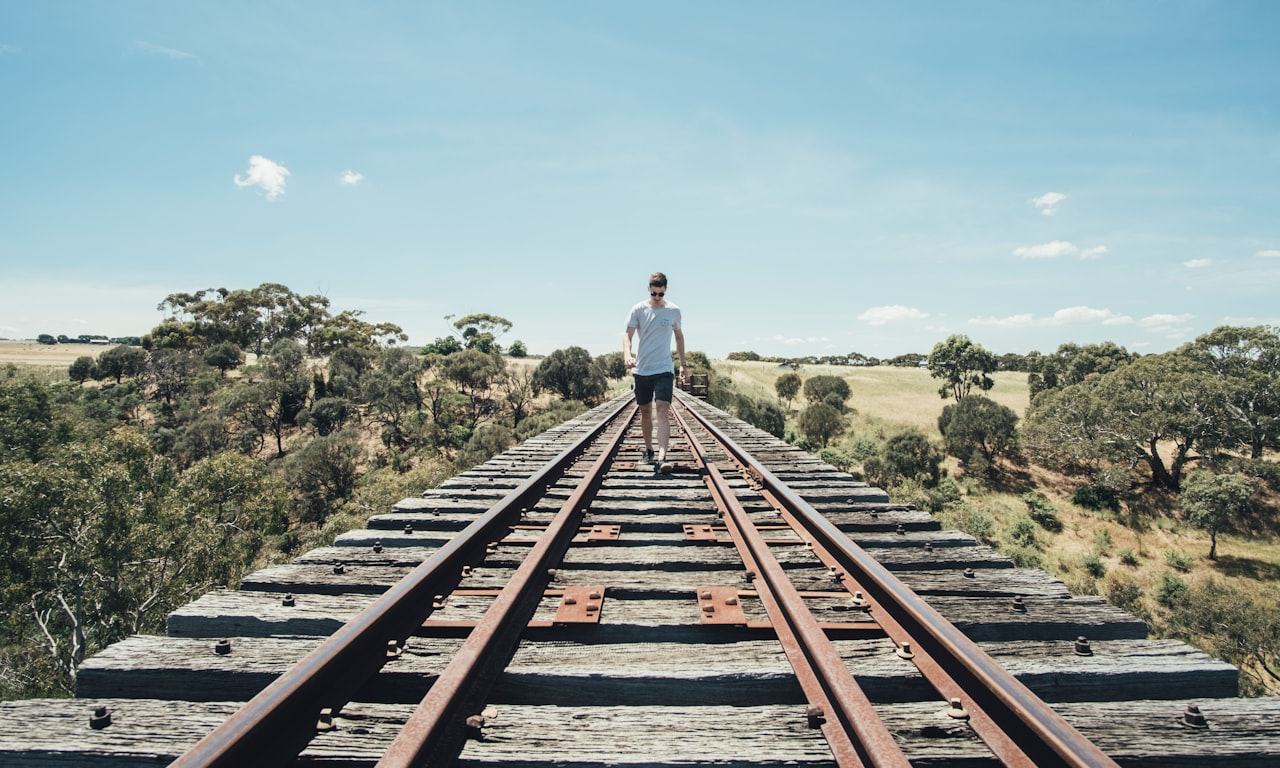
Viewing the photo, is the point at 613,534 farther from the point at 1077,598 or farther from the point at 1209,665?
the point at 1209,665

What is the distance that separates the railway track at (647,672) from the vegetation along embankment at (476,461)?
19835 mm

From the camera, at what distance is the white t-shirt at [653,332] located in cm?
583

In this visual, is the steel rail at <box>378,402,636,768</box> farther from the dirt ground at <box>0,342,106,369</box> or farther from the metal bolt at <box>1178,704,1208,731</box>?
the dirt ground at <box>0,342,106,369</box>

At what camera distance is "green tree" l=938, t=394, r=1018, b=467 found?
3672 cm

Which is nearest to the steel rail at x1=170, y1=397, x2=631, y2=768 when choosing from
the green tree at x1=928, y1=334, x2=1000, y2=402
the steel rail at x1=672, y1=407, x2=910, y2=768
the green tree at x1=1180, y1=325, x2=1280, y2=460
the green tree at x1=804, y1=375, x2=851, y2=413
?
the steel rail at x1=672, y1=407, x2=910, y2=768

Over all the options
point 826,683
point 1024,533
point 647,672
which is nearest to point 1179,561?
point 1024,533

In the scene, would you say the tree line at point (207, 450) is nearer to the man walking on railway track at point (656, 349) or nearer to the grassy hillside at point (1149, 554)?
the man walking on railway track at point (656, 349)

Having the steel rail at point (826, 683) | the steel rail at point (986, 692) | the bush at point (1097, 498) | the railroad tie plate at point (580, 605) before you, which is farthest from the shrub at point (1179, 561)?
the railroad tie plate at point (580, 605)

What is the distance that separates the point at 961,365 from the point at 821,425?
88.1ft

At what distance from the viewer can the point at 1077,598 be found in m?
2.61

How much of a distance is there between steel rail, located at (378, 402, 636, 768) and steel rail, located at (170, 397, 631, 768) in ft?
1.12

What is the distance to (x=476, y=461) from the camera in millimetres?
30688

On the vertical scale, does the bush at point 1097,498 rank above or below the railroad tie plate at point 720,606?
below

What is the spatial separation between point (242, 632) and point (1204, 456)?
47255 millimetres
